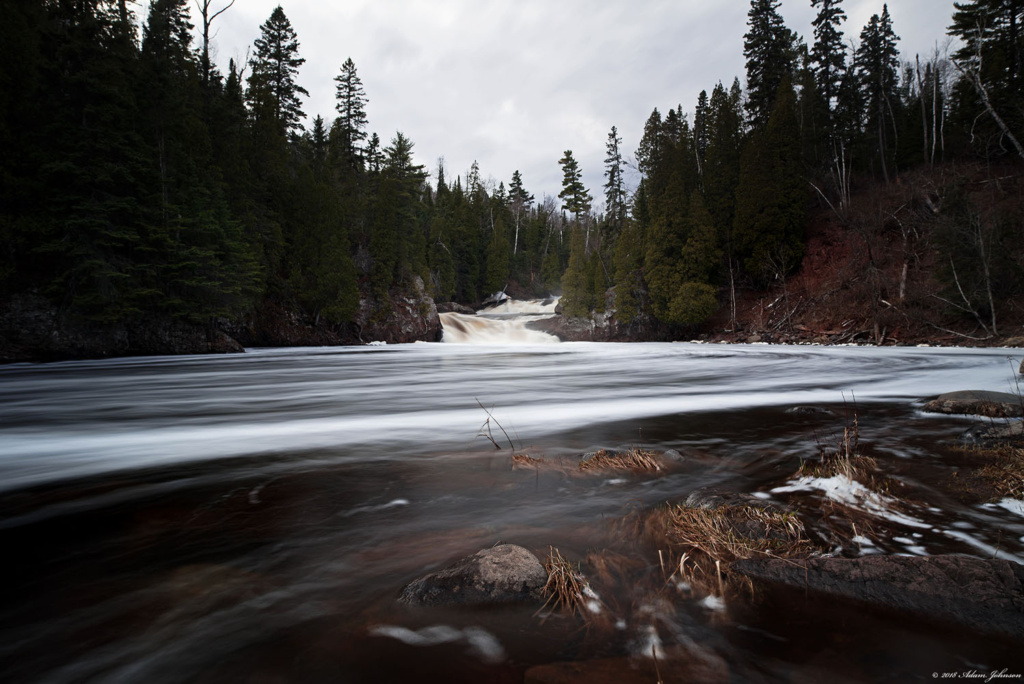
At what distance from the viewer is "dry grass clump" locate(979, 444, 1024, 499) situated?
120 inches

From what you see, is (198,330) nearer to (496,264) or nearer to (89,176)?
Result: (89,176)

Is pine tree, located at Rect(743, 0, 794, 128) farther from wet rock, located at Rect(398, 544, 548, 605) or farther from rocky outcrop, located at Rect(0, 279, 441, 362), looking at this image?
wet rock, located at Rect(398, 544, 548, 605)

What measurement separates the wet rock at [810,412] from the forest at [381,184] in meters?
16.1

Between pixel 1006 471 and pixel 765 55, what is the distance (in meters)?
41.7

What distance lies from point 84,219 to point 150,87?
8.20 m

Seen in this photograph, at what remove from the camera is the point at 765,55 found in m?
34.5

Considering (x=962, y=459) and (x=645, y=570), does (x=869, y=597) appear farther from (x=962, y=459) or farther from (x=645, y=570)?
(x=962, y=459)


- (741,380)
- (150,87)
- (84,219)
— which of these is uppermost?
(150,87)

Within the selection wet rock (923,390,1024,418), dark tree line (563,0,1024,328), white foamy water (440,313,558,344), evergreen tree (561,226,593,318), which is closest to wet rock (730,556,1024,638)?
wet rock (923,390,1024,418)

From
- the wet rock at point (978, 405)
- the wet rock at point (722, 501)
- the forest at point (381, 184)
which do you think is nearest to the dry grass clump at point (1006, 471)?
the wet rock at point (722, 501)

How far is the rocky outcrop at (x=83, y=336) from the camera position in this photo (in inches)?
618

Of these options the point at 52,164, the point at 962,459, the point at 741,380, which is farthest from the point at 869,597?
the point at 52,164

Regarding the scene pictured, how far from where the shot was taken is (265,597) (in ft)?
7.09

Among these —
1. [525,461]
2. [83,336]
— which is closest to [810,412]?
[525,461]
